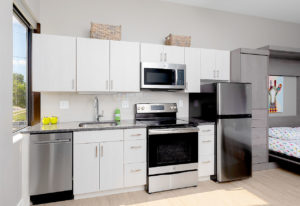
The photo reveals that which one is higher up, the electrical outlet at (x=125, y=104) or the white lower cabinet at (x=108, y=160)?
the electrical outlet at (x=125, y=104)

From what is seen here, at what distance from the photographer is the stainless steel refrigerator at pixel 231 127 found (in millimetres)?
2668

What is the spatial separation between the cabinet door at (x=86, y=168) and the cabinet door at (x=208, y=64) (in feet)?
6.77

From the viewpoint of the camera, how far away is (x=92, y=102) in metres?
2.83

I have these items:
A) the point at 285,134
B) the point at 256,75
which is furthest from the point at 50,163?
the point at 285,134

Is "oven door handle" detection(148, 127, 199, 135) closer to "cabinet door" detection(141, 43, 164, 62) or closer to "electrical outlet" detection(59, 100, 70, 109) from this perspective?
"cabinet door" detection(141, 43, 164, 62)

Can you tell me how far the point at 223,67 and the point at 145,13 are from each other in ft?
5.43

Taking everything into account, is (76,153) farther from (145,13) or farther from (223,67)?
(223,67)

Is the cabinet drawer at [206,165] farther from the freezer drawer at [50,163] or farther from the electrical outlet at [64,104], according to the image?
the electrical outlet at [64,104]

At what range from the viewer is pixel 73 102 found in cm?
276

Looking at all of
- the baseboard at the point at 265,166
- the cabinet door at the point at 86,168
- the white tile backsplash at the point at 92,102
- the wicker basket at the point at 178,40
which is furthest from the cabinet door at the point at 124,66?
the baseboard at the point at 265,166

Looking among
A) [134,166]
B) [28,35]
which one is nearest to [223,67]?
[134,166]

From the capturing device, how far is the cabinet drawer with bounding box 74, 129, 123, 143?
2.21 metres

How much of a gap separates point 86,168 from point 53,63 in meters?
1.42

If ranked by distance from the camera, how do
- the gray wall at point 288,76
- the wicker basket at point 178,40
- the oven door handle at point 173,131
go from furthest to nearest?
the gray wall at point 288,76, the wicker basket at point 178,40, the oven door handle at point 173,131
